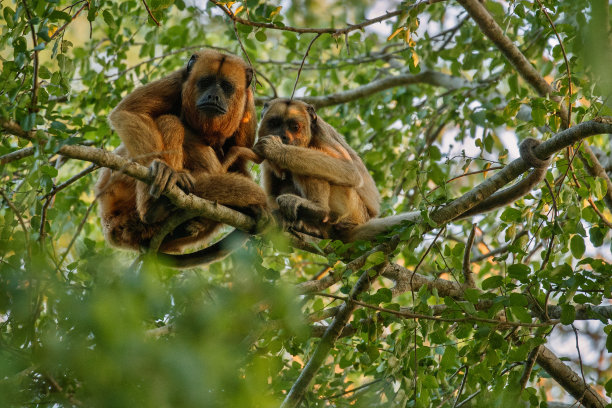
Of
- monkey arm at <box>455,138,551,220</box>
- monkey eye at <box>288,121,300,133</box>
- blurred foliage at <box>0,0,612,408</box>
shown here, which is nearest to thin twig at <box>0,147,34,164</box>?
blurred foliage at <box>0,0,612,408</box>

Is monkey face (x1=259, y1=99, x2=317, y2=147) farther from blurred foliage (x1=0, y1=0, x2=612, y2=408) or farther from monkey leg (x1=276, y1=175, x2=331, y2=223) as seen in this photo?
blurred foliage (x1=0, y1=0, x2=612, y2=408)

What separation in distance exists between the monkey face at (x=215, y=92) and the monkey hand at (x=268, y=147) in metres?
0.22

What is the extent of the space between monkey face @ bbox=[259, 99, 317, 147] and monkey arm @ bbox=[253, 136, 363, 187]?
308 mm

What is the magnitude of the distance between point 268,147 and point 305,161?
0.94 ft

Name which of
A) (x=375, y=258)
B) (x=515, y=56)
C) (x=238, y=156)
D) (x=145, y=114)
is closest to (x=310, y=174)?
(x=238, y=156)

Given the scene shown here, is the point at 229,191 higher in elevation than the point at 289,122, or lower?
lower

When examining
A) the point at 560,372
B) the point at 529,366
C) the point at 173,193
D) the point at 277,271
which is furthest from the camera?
the point at 560,372

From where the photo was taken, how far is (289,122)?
462 centimetres

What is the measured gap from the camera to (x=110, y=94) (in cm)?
559

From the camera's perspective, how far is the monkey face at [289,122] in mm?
4594

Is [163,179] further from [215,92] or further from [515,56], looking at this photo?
[515,56]

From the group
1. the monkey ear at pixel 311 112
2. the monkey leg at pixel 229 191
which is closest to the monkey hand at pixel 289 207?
the monkey leg at pixel 229 191

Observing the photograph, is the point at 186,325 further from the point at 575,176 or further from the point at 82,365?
the point at 575,176

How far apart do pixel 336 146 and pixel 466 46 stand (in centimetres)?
185
